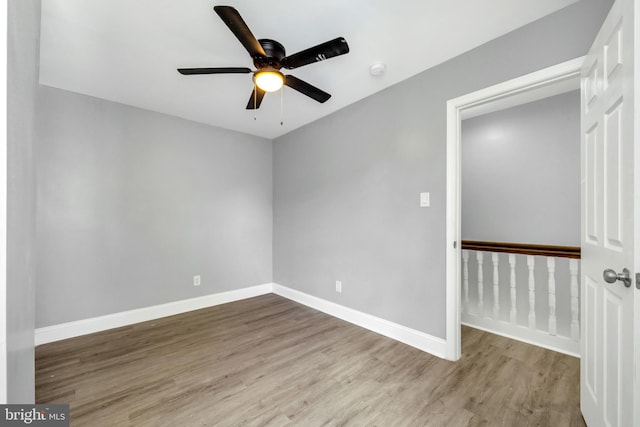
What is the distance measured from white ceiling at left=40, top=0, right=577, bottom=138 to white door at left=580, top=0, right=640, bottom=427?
0.67 m

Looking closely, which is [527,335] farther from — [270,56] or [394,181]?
[270,56]

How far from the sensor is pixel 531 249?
243 cm

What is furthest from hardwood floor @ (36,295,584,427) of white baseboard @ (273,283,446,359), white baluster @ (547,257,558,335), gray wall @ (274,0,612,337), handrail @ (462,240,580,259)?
handrail @ (462,240,580,259)

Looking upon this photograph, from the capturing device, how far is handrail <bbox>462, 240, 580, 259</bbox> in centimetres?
222

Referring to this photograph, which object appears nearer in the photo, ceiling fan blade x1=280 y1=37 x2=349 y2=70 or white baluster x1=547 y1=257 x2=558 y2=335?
ceiling fan blade x1=280 y1=37 x2=349 y2=70

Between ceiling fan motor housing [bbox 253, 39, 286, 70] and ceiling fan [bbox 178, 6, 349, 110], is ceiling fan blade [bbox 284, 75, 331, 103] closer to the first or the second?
ceiling fan [bbox 178, 6, 349, 110]

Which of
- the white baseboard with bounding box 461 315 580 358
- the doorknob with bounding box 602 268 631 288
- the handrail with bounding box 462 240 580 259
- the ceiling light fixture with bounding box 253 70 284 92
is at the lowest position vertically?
the white baseboard with bounding box 461 315 580 358

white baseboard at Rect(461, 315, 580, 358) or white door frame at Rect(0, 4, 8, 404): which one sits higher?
white door frame at Rect(0, 4, 8, 404)

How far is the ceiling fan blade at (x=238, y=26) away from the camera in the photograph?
1188 mm

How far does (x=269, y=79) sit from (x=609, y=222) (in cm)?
196

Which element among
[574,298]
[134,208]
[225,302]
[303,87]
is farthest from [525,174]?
[134,208]

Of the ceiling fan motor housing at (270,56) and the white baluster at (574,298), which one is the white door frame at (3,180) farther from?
the white baluster at (574,298)

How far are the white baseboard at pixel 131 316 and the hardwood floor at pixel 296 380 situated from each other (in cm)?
11

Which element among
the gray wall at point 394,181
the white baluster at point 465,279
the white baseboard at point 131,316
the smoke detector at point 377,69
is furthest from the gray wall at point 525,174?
the white baseboard at point 131,316
